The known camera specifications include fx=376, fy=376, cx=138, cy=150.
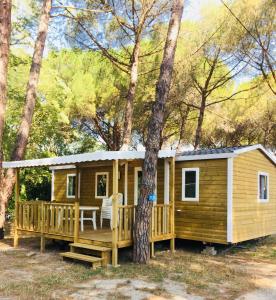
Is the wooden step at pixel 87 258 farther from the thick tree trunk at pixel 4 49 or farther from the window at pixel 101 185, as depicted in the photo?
the window at pixel 101 185

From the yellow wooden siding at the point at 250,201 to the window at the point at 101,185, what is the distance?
4049mm

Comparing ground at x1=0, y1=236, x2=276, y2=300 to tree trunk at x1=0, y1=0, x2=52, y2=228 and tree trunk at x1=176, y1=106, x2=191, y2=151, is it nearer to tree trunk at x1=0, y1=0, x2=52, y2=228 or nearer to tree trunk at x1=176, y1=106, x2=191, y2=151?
tree trunk at x1=0, y1=0, x2=52, y2=228

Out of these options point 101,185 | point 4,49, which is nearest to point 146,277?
point 101,185

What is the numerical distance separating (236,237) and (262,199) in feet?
6.70

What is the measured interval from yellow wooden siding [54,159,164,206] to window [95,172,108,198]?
0.40 feet

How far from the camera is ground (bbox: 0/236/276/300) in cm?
534

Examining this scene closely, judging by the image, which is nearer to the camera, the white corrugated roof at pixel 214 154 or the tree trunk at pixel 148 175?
the tree trunk at pixel 148 175

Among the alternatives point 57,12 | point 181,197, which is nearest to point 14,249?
point 181,197

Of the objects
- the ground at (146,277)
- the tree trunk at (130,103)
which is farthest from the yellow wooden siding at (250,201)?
the tree trunk at (130,103)

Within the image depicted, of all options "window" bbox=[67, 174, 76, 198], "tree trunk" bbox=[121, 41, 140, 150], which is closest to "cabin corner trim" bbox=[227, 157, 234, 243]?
"tree trunk" bbox=[121, 41, 140, 150]

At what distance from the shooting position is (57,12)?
39.3ft

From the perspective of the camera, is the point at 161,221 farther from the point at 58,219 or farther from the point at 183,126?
the point at 183,126

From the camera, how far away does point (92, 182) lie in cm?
1150

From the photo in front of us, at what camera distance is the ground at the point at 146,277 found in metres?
5.34
